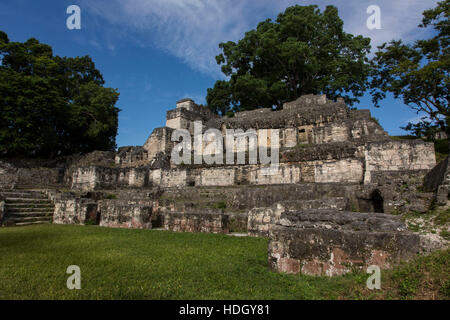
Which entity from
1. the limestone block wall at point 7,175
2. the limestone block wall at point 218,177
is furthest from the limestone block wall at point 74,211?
the limestone block wall at point 7,175

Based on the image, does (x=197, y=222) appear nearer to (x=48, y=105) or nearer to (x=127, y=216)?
(x=127, y=216)

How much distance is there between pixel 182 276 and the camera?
160 inches

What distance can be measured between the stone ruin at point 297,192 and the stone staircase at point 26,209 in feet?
1.05

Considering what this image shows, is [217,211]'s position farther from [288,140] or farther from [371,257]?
[288,140]

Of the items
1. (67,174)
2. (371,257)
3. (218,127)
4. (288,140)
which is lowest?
(371,257)

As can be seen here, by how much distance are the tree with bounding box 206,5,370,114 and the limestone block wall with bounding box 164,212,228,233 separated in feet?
73.3

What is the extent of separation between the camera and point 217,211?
9.62m

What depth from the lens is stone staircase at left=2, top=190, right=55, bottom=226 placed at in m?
11.7

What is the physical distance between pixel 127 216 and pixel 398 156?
12157 millimetres

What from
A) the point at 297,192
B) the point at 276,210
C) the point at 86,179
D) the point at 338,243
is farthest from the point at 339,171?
the point at 86,179

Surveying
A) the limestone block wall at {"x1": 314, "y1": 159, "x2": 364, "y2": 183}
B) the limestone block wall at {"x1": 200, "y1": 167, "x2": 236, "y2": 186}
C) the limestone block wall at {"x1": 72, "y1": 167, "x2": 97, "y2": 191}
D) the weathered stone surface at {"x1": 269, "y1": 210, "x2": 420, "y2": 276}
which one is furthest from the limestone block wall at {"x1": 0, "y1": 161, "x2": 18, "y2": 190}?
the weathered stone surface at {"x1": 269, "y1": 210, "x2": 420, "y2": 276}
